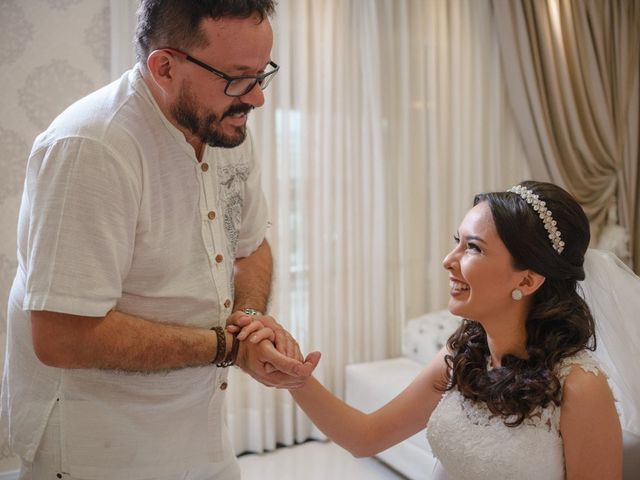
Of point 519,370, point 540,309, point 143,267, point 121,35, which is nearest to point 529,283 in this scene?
point 540,309

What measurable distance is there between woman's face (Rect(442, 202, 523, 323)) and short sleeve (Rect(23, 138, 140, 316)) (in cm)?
94

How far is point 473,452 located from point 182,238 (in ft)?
3.08

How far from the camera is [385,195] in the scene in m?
3.91

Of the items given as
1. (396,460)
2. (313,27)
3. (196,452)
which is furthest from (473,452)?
(313,27)

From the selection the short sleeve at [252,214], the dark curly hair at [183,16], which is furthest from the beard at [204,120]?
the short sleeve at [252,214]

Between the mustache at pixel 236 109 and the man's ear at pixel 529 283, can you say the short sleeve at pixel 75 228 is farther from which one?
the man's ear at pixel 529 283

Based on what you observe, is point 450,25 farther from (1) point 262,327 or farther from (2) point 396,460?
(1) point 262,327

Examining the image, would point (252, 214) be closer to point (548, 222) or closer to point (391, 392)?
point (548, 222)

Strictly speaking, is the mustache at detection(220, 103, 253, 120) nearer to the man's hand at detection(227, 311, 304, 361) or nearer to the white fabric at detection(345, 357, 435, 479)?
the man's hand at detection(227, 311, 304, 361)

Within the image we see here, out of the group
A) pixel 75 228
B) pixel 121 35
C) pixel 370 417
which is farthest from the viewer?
pixel 121 35

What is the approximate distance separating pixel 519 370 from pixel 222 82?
42.4 inches

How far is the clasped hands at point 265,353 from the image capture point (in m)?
1.57

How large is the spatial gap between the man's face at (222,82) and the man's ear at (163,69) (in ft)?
0.08

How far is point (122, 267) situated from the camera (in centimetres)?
136
